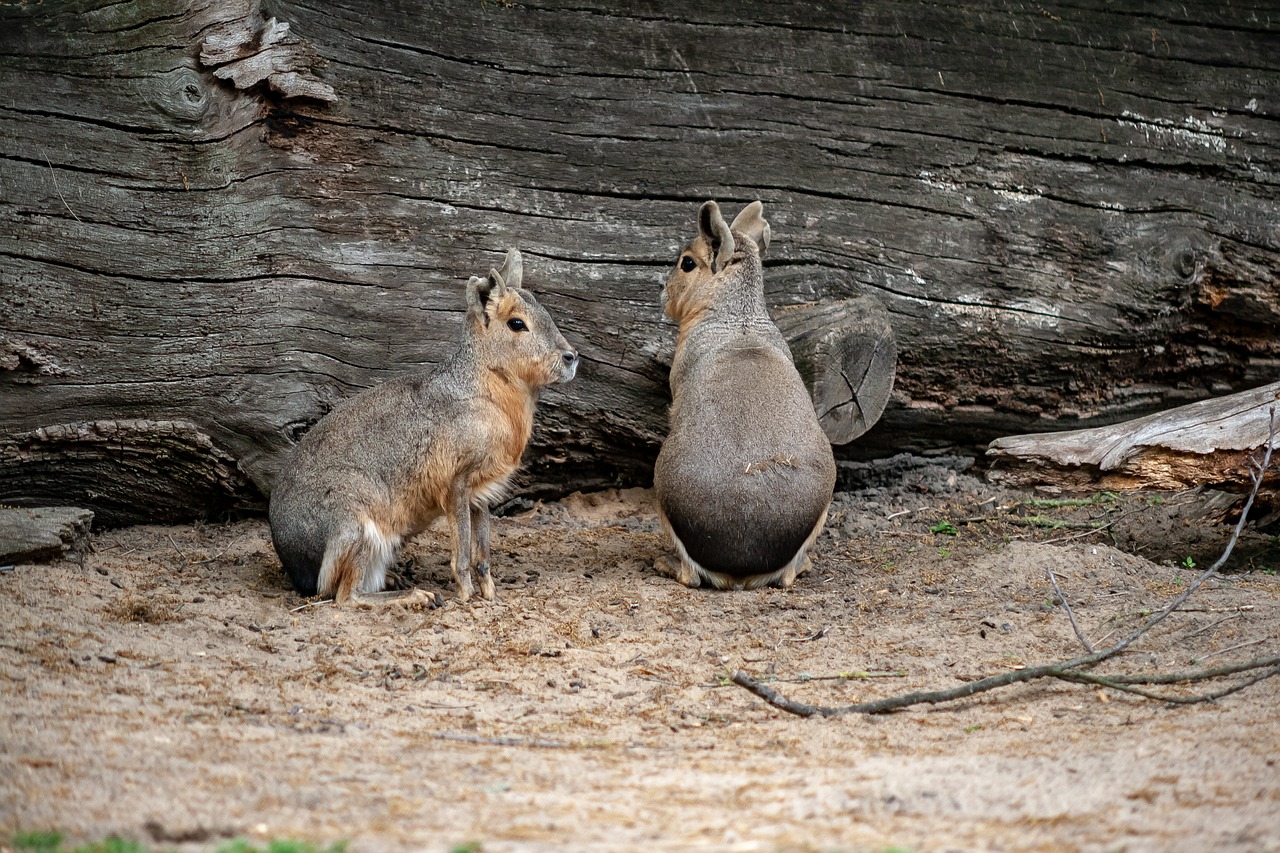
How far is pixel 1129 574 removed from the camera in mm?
6496

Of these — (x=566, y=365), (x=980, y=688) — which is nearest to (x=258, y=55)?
(x=566, y=365)

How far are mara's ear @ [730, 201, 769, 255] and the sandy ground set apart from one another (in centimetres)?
207

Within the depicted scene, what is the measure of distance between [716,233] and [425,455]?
7.87ft

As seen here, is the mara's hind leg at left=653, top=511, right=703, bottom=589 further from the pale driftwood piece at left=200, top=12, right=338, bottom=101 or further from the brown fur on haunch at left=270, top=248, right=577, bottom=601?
the pale driftwood piece at left=200, top=12, right=338, bottom=101

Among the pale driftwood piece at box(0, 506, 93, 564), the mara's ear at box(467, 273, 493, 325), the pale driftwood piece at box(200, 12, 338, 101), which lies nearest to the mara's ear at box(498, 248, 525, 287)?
the mara's ear at box(467, 273, 493, 325)

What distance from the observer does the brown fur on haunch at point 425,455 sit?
6227 millimetres

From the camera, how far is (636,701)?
4926mm

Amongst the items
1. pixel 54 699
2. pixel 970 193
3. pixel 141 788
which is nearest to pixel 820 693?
pixel 141 788

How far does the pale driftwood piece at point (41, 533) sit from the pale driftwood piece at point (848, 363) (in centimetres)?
444

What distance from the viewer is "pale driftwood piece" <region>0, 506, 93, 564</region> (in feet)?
20.1

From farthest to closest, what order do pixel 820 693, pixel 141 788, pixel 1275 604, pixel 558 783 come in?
pixel 1275 604 → pixel 820 693 → pixel 558 783 → pixel 141 788

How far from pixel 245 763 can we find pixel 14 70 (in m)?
4.96

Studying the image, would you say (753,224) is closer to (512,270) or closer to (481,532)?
(512,270)

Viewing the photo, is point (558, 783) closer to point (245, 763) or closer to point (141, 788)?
point (245, 763)
